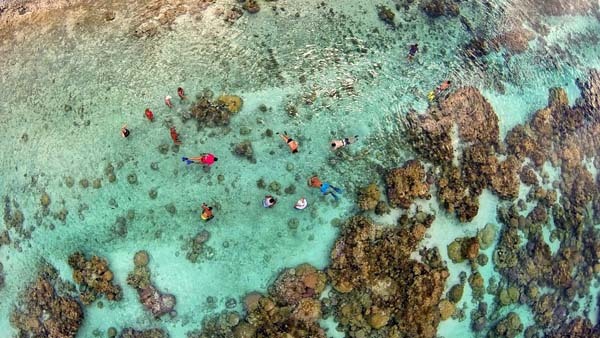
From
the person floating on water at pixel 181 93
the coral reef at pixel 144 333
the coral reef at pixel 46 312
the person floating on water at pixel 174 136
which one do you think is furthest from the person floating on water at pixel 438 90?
the coral reef at pixel 46 312

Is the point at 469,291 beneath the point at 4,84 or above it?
beneath

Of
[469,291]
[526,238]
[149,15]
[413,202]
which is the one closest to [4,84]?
[149,15]

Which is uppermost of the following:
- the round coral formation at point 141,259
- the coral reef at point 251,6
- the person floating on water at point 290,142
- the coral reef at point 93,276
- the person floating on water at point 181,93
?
the coral reef at point 251,6

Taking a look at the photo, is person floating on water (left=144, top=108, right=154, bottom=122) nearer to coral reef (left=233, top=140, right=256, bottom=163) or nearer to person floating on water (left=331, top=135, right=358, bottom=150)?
coral reef (left=233, top=140, right=256, bottom=163)

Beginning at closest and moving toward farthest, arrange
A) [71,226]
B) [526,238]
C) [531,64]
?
1. [71,226]
2. [526,238]
3. [531,64]

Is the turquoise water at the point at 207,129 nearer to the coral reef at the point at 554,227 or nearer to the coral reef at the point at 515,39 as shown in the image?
the coral reef at the point at 554,227

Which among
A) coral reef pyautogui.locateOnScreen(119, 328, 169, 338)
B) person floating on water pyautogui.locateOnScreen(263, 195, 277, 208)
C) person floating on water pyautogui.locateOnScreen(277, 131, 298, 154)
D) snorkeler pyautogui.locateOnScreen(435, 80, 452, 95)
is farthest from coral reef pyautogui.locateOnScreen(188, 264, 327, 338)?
snorkeler pyautogui.locateOnScreen(435, 80, 452, 95)

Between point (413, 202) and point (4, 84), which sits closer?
point (413, 202)

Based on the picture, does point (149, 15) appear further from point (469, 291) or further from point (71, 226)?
point (469, 291)
